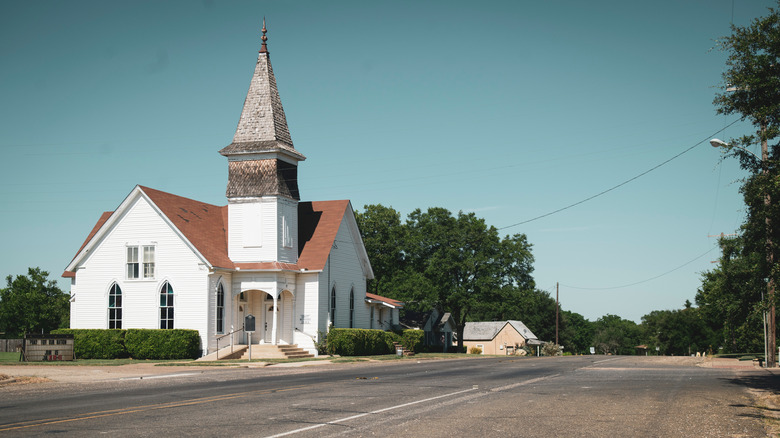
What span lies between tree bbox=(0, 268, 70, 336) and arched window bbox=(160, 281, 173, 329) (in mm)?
55254

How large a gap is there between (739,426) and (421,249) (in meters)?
48.8

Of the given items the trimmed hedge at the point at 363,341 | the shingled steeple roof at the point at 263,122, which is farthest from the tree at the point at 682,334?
the shingled steeple roof at the point at 263,122

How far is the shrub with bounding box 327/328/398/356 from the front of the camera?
1495 inches

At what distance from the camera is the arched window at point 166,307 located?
1432 inches

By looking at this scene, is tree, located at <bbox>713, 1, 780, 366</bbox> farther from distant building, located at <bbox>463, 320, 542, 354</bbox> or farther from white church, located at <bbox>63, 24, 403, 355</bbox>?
distant building, located at <bbox>463, 320, 542, 354</bbox>

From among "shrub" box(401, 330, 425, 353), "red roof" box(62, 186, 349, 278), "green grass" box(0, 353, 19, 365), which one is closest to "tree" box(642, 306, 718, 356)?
"shrub" box(401, 330, 425, 353)

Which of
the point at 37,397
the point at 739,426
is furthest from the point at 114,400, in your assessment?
the point at 739,426

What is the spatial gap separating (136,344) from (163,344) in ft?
5.09

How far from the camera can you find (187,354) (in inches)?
1345

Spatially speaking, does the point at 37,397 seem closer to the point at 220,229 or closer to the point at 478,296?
the point at 220,229

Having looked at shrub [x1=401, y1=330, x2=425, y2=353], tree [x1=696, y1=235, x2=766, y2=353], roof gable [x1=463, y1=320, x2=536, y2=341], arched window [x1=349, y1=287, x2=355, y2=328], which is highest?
tree [x1=696, y1=235, x2=766, y2=353]

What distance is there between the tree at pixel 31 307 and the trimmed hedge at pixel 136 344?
54034 mm

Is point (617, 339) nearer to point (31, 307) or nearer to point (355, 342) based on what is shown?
point (31, 307)

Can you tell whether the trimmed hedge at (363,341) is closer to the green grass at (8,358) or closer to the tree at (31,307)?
the green grass at (8,358)
